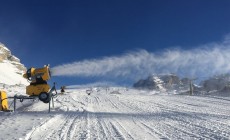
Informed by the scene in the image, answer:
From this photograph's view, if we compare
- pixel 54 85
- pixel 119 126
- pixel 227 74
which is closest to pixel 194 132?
pixel 119 126

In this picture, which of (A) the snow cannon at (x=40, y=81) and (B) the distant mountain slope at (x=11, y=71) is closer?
(A) the snow cannon at (x=40, y=81)

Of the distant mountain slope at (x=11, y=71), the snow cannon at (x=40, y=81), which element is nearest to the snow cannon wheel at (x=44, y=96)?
the snow cannon at (x=40, y=81)

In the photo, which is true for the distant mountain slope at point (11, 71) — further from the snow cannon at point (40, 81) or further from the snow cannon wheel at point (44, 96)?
the snow cannon wheel at point (44, 96)

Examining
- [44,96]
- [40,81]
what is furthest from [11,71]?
[44,96]

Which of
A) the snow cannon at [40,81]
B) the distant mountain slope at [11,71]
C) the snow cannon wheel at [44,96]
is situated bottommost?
the snow cannon wheel at [44,96]

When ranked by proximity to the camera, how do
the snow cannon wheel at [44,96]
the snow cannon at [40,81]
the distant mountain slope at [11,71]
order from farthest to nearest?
the distant mountain slope at [11,71] → the snow cannon wheel at [44,96] → the snow cannon at [40,81]

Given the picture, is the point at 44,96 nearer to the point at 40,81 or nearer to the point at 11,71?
the point at 40,81

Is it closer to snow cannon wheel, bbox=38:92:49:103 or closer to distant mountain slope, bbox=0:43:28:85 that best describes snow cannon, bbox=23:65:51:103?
snow cannon wheel, bbox=38:92:49:103

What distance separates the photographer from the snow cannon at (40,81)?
66.5 ft

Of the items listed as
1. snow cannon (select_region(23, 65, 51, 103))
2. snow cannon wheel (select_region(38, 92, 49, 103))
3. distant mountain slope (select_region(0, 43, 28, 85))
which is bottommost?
snow cannon wheel (select_region(38, 92, 49, 103))

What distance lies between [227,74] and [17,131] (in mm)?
76041

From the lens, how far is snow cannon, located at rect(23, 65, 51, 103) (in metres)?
20.3

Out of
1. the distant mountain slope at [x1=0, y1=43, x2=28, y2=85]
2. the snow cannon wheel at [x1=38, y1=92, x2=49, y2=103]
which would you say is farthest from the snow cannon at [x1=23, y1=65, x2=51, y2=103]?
the distant mountain slope at [x1=0, y1=43, x2=28, y2=85]

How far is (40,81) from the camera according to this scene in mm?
20531
